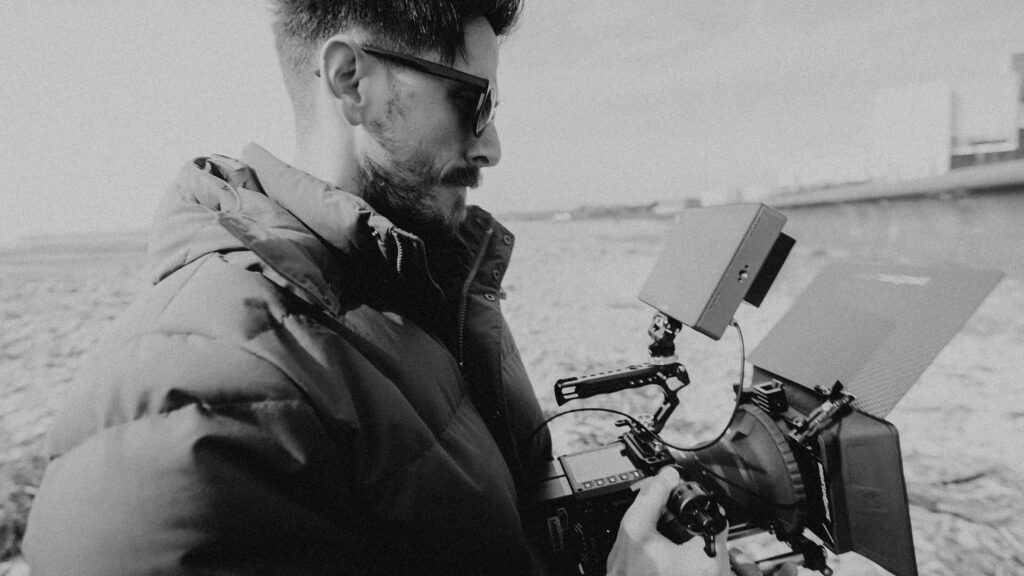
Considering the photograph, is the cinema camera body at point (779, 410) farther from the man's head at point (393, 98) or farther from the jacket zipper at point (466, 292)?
the man's head at point (393, 98)

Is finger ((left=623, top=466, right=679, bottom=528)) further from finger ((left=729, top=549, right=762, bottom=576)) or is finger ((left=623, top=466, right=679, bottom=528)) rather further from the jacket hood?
the jacket hood

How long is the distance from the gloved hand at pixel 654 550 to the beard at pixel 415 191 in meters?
0.87

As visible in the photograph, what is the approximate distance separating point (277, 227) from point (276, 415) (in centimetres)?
40

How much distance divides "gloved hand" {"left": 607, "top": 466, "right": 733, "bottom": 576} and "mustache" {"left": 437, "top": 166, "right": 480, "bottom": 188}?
0.90 m

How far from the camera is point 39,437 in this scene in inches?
110

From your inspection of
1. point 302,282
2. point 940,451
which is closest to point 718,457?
point 302,282

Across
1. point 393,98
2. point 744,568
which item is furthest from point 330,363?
point 744,568

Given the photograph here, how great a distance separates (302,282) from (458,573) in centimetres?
61

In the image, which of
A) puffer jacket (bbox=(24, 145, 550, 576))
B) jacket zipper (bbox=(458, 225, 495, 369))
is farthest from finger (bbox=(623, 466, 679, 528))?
jacket zipper (bbox=(458, 225, 495, 369))

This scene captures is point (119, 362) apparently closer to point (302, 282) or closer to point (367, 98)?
point (302, 282)

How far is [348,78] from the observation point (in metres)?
1.19

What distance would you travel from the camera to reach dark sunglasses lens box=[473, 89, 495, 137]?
1270 millimetres

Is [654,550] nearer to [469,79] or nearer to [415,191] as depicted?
[415,191]

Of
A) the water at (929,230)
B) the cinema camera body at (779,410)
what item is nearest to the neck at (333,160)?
the cinema camera body at (779,410)
